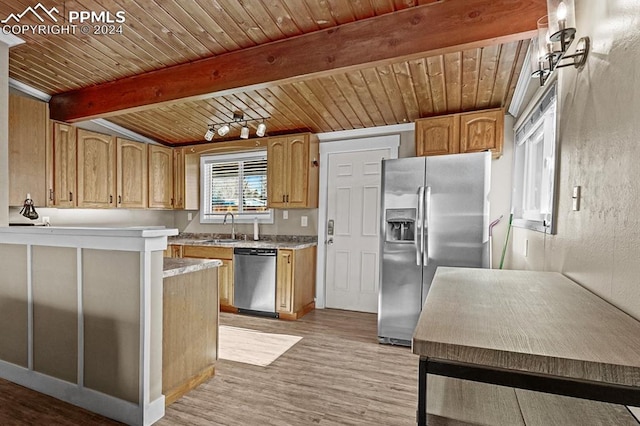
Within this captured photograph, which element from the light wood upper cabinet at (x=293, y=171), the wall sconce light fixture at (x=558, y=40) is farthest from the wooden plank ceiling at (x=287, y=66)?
the wall sconce light fixture at (x=558, y=40)

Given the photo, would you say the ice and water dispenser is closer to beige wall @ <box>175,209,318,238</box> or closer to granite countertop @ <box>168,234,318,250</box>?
granite countertop @ <box>168,234,318,250</box>

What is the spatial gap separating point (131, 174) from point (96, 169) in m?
0.45

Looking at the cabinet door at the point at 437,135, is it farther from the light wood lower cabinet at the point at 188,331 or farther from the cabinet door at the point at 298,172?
the light wood lower cabinet at the point at 188,331

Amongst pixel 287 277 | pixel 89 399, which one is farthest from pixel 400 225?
Answer: pixel 89 399

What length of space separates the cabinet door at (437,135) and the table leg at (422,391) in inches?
119

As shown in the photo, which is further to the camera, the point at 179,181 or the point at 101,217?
the point at 179,181

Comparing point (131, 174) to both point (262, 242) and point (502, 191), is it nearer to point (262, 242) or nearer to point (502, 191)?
point (262, 242)

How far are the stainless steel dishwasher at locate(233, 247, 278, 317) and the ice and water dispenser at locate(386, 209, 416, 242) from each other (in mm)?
1483

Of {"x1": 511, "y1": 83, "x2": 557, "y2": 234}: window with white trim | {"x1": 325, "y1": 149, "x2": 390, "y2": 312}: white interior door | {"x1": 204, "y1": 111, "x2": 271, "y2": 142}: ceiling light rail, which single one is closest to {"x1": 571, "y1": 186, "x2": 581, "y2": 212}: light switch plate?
{"x1": 511, "y1": 83, "x2": 557, "y2": 234}: window with white trim

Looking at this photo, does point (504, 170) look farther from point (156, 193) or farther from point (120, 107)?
point (156, 193)

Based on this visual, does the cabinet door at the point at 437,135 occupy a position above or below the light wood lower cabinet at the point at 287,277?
above

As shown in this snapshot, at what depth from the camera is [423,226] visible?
3.03 meters

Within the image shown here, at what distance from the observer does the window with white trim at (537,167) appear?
6.33ft

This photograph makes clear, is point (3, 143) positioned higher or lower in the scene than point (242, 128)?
lower
